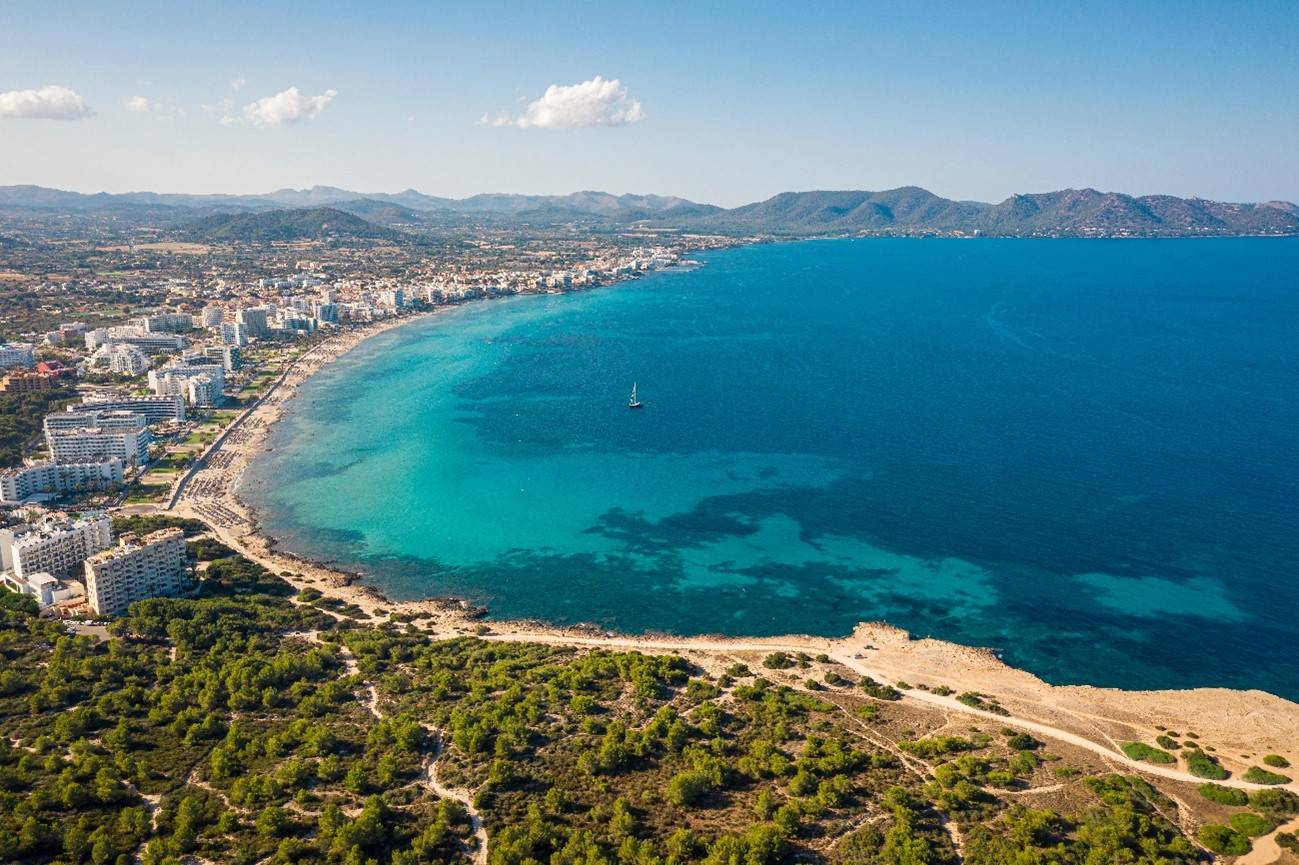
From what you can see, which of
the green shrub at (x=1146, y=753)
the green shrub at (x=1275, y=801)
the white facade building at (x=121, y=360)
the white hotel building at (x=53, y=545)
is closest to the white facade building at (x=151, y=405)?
the white facade building at (x=121, y=360)

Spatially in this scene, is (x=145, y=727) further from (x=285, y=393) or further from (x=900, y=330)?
(x=900, y=330)

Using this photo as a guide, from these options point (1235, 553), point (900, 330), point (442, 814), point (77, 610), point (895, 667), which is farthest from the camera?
point (900, 330)

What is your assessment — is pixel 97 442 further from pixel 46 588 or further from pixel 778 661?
pixel 778 661

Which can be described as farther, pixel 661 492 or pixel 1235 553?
pixel 661 492

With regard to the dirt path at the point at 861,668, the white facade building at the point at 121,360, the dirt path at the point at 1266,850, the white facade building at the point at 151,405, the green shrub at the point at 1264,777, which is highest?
the white facade building at the point at 121,360

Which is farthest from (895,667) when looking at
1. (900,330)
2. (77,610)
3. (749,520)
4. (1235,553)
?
(900,330)

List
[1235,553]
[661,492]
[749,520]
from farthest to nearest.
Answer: [661,492]
[749,520]
[1235,553]

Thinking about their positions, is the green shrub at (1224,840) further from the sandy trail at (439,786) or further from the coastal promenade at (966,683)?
the sandy trail at (439,786)
